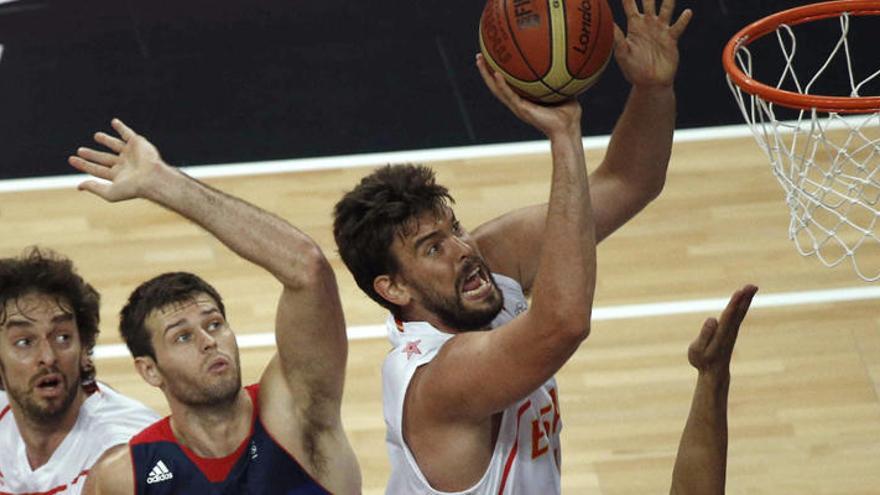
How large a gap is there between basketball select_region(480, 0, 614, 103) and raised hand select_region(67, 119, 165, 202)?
942mm

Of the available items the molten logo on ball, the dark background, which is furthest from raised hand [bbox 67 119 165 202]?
the dark background

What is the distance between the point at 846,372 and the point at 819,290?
23.0 inches

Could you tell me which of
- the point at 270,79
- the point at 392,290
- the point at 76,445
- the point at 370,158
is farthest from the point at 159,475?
the point at 270,79

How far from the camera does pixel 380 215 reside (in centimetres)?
416

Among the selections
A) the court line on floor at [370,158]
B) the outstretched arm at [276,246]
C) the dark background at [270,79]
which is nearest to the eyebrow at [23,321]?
the outstretched arm at [276,246]

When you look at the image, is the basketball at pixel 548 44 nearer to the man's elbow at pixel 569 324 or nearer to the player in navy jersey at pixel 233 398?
the man's elbow at pixel 569 324

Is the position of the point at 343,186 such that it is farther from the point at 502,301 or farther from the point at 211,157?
the point at 502,301

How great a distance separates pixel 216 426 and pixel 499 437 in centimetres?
96

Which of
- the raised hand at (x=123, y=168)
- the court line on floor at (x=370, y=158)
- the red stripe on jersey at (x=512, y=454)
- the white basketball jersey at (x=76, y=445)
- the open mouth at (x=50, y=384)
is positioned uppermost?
the raised hand at (x=123, y=168)

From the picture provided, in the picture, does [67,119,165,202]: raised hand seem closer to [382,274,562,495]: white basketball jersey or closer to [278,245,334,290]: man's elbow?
[278,245,334,290]: man's elbow

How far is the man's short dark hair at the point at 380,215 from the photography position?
4164 mm

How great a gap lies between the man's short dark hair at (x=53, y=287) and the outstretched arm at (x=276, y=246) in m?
0.86

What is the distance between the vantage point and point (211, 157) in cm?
802

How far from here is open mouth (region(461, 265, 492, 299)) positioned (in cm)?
407
